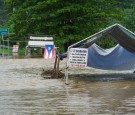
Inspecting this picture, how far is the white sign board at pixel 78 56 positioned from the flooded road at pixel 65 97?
647 mm

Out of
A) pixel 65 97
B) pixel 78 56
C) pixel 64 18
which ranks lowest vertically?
pixel 65 97

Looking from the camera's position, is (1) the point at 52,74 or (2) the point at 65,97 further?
(1) the point at 52,74

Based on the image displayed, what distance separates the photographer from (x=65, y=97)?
12055 mm

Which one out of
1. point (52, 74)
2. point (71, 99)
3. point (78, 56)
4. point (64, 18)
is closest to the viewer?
point (71, 99)

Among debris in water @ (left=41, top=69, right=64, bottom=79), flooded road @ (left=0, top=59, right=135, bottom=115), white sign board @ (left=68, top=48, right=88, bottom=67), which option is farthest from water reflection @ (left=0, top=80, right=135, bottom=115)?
debris in water @ (left=41, top=69, right=64, bottom=79)

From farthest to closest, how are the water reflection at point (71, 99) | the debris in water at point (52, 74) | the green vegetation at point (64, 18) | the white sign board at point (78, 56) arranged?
1. the green vegetation at point (64, 18)
2. the debris in water at point (52, 74)
3. the white sign board at point (78, 56)
4. the water reflection at point (71, 99)

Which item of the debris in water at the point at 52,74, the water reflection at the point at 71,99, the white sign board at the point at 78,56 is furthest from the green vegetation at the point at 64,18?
the water reflection at the point at 71,99

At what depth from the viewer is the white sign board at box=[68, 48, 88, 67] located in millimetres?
15891

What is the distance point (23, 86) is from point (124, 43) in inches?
195

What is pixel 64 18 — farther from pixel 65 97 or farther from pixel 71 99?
pixel 71 99

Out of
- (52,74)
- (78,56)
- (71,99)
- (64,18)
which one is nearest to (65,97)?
(71,99)

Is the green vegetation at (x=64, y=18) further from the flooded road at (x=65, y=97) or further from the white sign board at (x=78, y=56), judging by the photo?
the flooded road at (x=65, y=97)

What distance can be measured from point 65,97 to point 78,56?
4002 mm

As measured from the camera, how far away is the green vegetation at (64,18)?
37.5m
